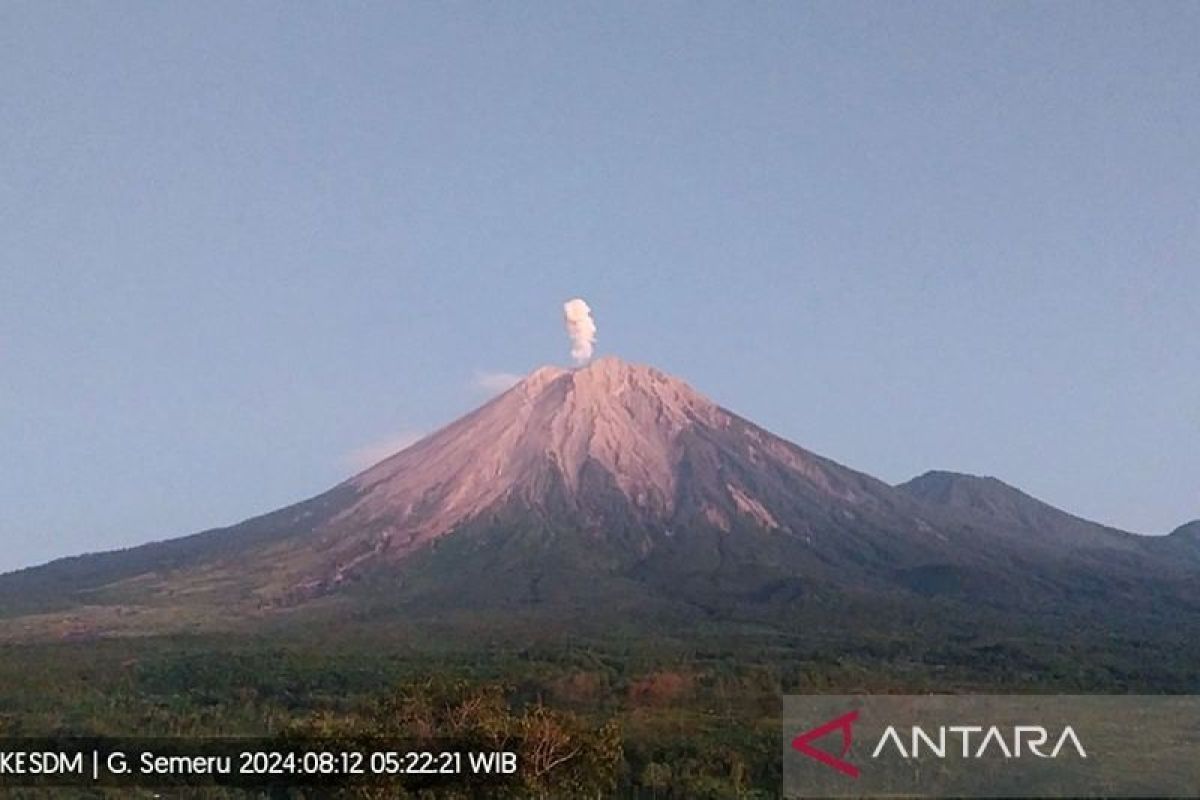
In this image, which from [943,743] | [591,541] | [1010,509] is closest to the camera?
[943,743]

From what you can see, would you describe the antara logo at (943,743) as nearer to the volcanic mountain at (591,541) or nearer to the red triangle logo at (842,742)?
the red triangle logo at (842,742)

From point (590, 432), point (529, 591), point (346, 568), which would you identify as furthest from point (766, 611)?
point (590, 432)

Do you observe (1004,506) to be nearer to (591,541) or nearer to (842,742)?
(591,541)

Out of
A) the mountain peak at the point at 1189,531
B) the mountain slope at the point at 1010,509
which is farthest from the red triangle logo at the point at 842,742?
the mountain peak at the point at 1189,531

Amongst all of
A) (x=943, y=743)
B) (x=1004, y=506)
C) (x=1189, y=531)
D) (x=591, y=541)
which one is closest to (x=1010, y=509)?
(x=1004, y=506)

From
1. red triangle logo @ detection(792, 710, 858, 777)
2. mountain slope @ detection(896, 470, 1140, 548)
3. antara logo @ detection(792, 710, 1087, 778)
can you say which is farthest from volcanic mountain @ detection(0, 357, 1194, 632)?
antara logo @ detection(792, 710, 1087, 778)

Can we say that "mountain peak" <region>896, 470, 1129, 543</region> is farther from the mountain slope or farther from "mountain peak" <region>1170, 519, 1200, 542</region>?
"mountain peak" <region>1170, 519, 1200, 542</region>
